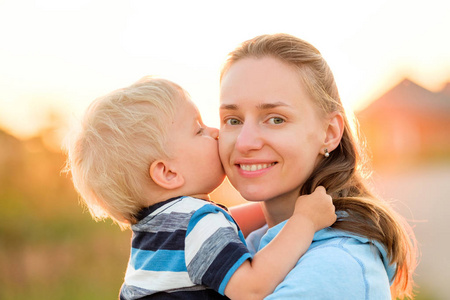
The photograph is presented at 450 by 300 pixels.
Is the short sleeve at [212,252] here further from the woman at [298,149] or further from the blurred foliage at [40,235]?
the blurred foliage at [40,235]

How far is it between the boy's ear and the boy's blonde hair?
0.11 ft

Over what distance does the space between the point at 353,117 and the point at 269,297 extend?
1.37 metres

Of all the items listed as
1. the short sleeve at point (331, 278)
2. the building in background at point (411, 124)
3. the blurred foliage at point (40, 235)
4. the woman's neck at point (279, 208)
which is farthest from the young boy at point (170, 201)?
the building in background at point (411, 124)

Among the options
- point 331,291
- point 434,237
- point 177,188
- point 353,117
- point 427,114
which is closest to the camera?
point 331,291

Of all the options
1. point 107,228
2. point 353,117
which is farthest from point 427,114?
point 353,117

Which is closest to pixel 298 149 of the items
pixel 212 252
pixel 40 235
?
pixel 212 252

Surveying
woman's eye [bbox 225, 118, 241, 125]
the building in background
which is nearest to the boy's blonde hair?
woman's eye [bbox 225, 118, 241, 125]

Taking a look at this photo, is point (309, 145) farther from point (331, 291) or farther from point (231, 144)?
point (331, 291)

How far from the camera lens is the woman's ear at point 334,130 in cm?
269

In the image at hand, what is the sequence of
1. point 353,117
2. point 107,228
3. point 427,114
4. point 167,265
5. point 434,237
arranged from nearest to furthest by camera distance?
point 167,265 → point 353,117 → point 107,228 → point 434,237 → point 427,114

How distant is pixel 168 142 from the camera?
248cm

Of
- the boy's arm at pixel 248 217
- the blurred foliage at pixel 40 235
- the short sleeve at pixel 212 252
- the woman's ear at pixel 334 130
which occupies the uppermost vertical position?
the woman's ear at pixel 334 130

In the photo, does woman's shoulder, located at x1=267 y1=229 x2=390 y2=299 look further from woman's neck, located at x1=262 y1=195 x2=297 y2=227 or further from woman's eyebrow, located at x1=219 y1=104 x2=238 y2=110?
woman's eyebrow, located at x1=219 y1=104 x2=238 y2=110

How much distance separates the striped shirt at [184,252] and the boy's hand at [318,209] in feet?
1.00
